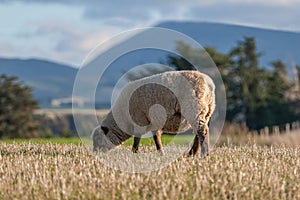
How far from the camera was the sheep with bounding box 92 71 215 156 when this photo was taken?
454 inches

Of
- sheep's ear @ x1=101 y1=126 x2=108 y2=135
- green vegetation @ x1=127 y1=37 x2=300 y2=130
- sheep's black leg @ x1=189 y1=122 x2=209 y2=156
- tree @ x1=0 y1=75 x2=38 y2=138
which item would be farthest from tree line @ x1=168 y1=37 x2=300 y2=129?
sheep's black leg @ x1=189 y1=122 x2=209 y2=156

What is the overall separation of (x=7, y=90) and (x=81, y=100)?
174 feet

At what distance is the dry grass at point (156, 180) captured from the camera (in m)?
7.48

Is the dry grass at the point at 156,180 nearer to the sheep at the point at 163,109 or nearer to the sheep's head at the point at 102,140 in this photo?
the sheep at the point at 163,109

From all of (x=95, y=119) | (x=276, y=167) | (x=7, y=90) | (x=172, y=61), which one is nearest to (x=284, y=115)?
(x=172, y=61)

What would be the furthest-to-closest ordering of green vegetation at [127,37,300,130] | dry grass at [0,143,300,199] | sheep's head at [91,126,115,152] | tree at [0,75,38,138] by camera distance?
1. green vegetation at [127,37,300,130]
2. tree at [0,75,38,138]
3. sheep's head at [91,126,115,152]
4. dry grass at [0,143,300,199]

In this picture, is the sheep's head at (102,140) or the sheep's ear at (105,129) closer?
the sheep's head at (102,140)

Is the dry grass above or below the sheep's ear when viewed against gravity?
below

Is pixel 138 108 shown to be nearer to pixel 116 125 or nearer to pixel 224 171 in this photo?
pixel 116 125

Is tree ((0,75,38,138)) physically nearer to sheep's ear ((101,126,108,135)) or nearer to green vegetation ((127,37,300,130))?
green vegetation ((127,37,300,130))

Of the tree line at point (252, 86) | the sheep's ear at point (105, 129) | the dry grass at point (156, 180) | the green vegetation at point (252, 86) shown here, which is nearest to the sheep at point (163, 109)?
the sheep's ear at point (105, 129)

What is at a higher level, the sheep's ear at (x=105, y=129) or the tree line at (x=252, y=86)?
the tree line at (x=252, y=86)

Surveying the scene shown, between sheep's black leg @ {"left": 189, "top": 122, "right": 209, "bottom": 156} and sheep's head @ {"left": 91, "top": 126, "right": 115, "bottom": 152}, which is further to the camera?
sheep's head @ {"left": 91, "top": 126, "right": 115, "bottom": 152}

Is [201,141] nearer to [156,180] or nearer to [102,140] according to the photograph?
[102,140]
